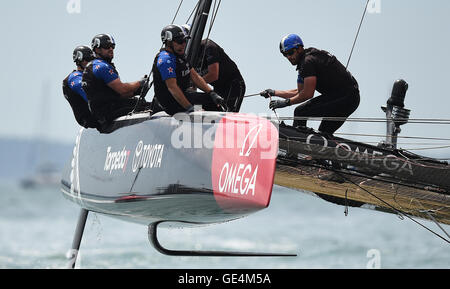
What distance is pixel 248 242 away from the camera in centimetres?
1575

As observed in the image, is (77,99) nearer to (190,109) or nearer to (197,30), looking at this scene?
(197,30)

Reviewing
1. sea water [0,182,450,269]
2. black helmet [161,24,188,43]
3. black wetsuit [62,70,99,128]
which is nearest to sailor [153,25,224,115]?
black helmet [161,24,188,43]

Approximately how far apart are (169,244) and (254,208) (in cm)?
1006

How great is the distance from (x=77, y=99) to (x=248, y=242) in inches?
356

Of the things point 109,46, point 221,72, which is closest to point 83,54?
point 109,46

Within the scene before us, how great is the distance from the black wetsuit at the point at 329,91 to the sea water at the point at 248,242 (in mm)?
4135

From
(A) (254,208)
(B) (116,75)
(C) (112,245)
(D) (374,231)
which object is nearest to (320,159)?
(A) (254,208)

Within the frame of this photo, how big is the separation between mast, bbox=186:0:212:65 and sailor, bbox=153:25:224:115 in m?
0.53

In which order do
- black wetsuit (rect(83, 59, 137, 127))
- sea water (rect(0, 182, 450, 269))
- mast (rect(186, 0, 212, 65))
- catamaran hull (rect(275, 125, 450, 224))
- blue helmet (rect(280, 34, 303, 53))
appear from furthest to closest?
sea water (rect(0, 182, 450, 269))
mast (rect(186, 0, 212, 65))
black wetsuit (rect(83, 59, 137, 127))
blue helmet (rect(280, 34, 303, 53))
catamaran hull (rect(275, 125, 450, 224))

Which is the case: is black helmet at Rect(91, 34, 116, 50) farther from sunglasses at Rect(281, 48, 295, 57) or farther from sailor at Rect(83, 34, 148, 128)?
sunglasses at Rect(281, 48, 295, 57)

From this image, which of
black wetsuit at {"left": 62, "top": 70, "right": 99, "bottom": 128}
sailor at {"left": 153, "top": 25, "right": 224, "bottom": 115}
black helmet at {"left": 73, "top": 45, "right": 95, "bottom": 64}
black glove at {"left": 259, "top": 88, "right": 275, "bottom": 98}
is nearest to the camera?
sailor at {"left": 153, "top": 25, "right": 224, "bottom": 115}

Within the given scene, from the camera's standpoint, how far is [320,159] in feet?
19.7

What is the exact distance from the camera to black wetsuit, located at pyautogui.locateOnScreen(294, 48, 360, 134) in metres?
6.30
